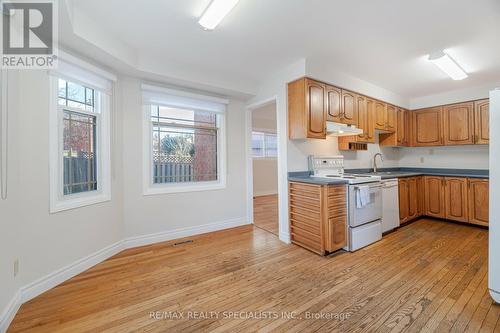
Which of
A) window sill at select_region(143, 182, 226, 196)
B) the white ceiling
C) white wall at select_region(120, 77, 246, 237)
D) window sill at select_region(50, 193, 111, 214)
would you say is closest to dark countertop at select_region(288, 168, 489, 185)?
white wall at select_region(120, 77, 246, 237)

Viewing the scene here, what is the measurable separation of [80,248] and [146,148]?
1415 millimetres

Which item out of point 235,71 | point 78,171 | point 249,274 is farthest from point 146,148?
point 249,274

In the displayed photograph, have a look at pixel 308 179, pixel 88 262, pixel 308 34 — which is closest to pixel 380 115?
pixel 308 179

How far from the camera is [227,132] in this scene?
3.80m

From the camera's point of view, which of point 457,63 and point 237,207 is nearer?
point 457,63

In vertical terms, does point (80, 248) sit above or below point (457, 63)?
below

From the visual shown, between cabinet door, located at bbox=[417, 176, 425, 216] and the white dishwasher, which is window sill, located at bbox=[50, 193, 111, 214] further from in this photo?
cabinet door, located at bbox=[417, 176, 425, 216]

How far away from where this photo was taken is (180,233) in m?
3.34

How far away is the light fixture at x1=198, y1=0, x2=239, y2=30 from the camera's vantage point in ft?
5.77

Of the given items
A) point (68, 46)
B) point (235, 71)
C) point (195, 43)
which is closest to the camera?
point (68, 46)

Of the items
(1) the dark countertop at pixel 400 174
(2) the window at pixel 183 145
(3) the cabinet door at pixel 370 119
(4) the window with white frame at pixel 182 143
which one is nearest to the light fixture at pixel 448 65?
(3) the cabinet door at pixel 370 119

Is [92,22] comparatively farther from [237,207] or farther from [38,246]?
[237,207]

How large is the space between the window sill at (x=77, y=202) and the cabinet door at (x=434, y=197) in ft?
17.8

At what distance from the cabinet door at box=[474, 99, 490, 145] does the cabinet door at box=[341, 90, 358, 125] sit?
2307mm
